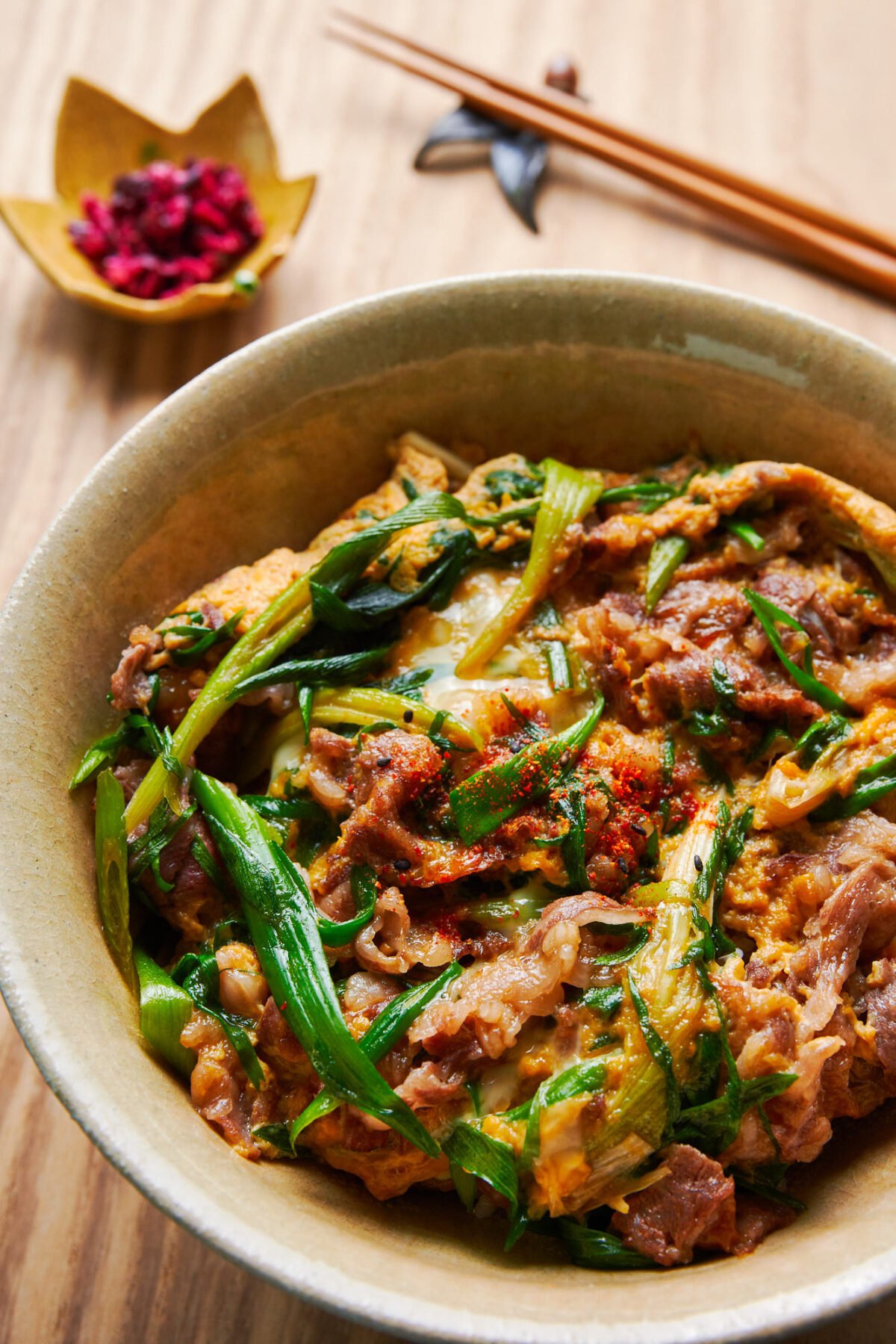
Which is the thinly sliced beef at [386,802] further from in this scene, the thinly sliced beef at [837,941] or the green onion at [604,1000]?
the thinly sliced beef at [837,941]

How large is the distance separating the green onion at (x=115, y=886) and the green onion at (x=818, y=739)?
5.72 feet

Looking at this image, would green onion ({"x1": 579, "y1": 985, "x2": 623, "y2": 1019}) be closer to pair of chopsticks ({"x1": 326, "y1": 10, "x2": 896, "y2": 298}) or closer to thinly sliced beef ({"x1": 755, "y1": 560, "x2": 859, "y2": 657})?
thinly sliced beef ({"x1": 755, "y1": 560, "x2": 859, "y2": 657})

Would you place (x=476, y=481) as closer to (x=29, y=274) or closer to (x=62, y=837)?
(x=62, y=837)

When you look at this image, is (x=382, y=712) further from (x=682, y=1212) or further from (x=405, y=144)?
(x=405, y=144)

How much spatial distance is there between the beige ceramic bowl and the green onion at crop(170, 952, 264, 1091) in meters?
0.15

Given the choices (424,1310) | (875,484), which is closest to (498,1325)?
(424,1310)

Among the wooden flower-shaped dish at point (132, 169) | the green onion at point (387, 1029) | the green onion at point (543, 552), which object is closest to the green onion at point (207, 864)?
the green onion at point (387, 1029)

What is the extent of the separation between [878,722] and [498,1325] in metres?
1.68

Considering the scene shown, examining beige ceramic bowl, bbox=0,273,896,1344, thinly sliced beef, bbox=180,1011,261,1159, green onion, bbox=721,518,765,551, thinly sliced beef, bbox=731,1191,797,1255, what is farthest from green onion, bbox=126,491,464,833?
thinly sliced beef, bbox=731,1191,797,1255

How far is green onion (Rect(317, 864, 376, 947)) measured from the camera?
8.69ft

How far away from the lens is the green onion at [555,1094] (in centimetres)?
241

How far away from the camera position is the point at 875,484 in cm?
328

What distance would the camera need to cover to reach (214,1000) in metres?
2.76

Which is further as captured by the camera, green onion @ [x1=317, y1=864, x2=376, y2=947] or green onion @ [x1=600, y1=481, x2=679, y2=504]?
green onion @ [x1=600, y1=481, x2=679, y2=504]
